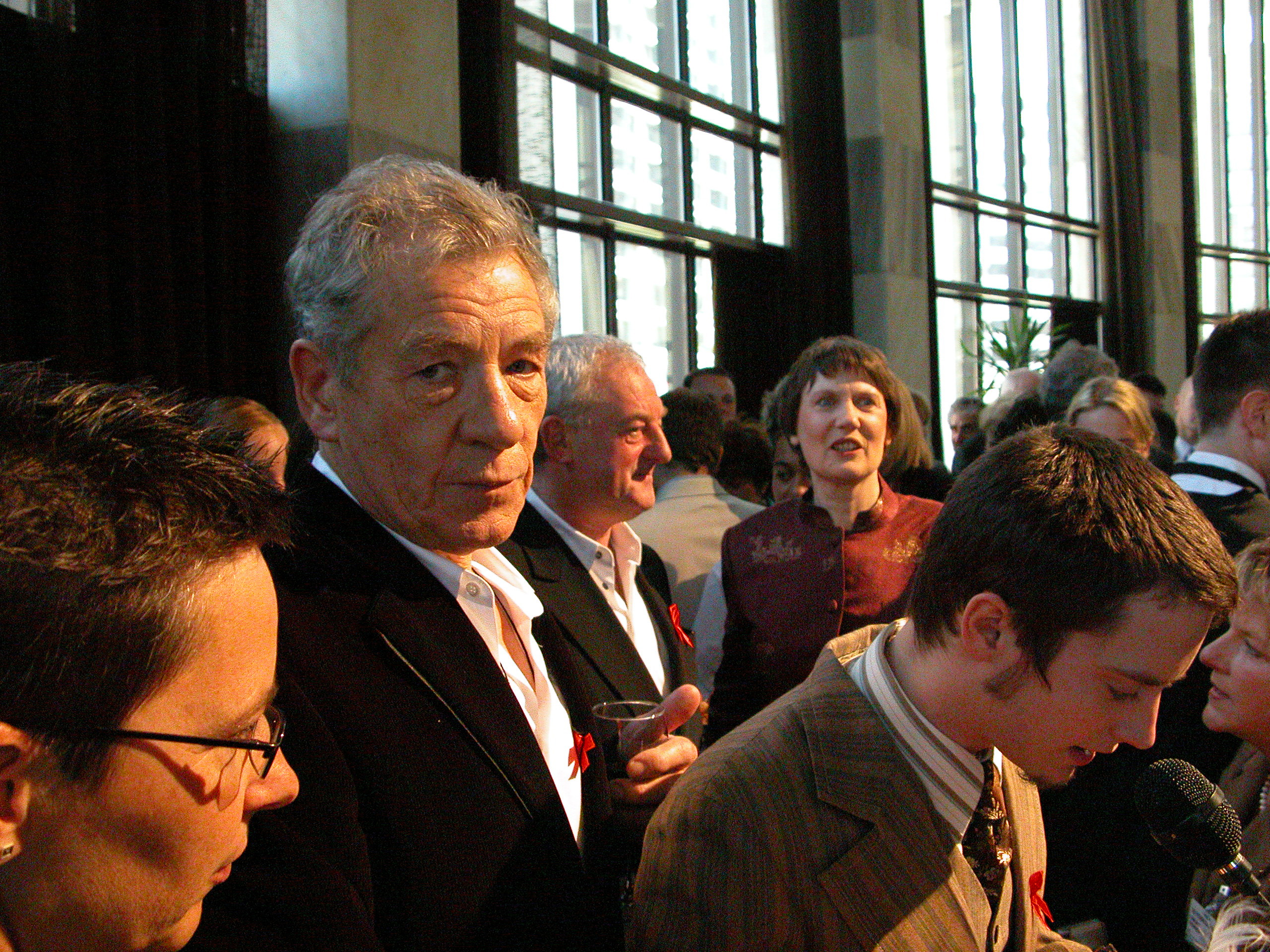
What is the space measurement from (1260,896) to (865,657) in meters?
0.59

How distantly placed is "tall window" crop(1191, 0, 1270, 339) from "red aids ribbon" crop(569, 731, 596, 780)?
585 inches

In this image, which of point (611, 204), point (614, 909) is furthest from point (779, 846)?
point (611, 204)

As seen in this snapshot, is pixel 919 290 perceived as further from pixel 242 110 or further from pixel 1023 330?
pixel 242 110

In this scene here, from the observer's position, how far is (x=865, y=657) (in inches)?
55.1

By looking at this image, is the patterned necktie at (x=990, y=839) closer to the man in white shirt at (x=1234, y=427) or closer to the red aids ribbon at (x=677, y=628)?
the red aids ribbon at (x=677, y=628)

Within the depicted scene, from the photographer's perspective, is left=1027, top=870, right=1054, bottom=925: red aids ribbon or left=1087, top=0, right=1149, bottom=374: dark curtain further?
left=1087, top=0, right=1149, bottom=374: dark curtain

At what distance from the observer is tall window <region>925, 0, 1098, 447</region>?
10.2m

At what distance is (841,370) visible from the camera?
2.85m

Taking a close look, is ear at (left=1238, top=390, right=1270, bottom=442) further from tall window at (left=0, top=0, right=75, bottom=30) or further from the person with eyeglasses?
tall window at (left=0, top=0, right=75, bottom=30)

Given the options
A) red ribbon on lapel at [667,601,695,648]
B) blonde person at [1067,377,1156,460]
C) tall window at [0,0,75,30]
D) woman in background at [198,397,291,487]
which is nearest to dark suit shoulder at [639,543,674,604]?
red ribbon on lapel at [667,601,695,648]

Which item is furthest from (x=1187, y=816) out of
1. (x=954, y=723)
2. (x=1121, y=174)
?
(x=1121, y=174)

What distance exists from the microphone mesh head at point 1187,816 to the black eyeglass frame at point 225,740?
1.14m

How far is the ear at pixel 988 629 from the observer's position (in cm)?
126

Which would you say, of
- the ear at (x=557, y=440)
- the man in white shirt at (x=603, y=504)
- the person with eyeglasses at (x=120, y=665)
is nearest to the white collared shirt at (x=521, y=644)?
the person with eyeglasses at (x=120, y=665)
